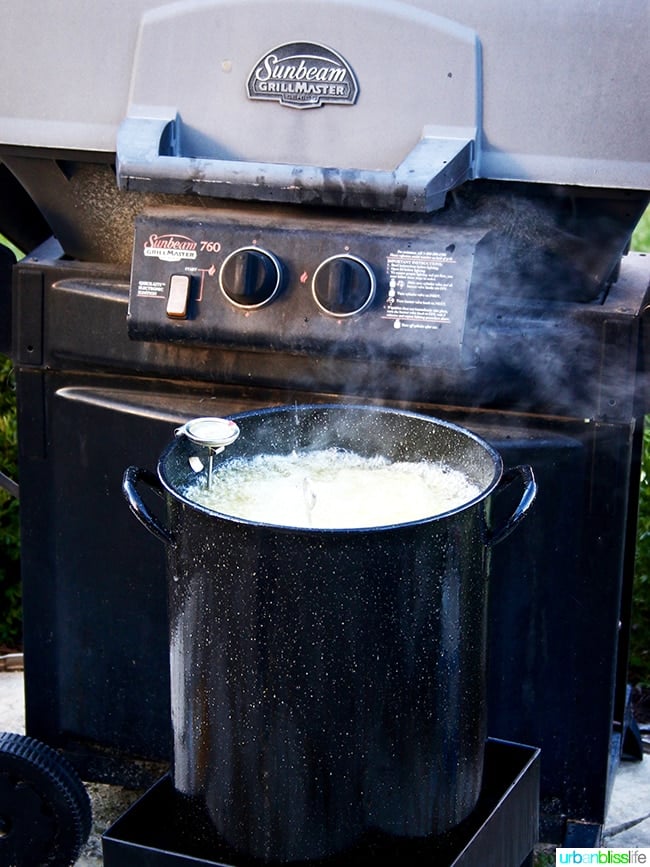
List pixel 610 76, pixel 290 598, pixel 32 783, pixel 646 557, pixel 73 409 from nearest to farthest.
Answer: pixel 290 598
pixel 610 76
pixel 32 783
pixel 73 409
pixel 646 557

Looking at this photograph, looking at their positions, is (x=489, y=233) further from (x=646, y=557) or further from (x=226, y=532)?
(x=646, y=557)

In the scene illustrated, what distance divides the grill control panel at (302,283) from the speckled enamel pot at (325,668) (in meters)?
0.35

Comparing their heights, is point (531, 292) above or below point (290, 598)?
above

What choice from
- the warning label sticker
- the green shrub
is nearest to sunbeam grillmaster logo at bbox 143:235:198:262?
the warning label sticker

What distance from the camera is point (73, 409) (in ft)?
8.68

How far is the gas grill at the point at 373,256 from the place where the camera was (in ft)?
7.48

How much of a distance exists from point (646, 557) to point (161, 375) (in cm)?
153

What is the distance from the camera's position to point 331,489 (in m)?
2.08

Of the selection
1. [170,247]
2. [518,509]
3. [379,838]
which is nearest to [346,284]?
[170,247]

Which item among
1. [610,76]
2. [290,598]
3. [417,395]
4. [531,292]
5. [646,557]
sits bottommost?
[646,557]

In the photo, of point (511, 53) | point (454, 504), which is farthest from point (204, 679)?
point (511, 53)

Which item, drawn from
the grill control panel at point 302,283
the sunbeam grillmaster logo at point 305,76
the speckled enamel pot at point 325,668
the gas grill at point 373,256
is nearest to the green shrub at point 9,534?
the gas grill at point 373,256

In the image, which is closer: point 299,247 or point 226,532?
point 226,532

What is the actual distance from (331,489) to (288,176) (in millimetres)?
595
